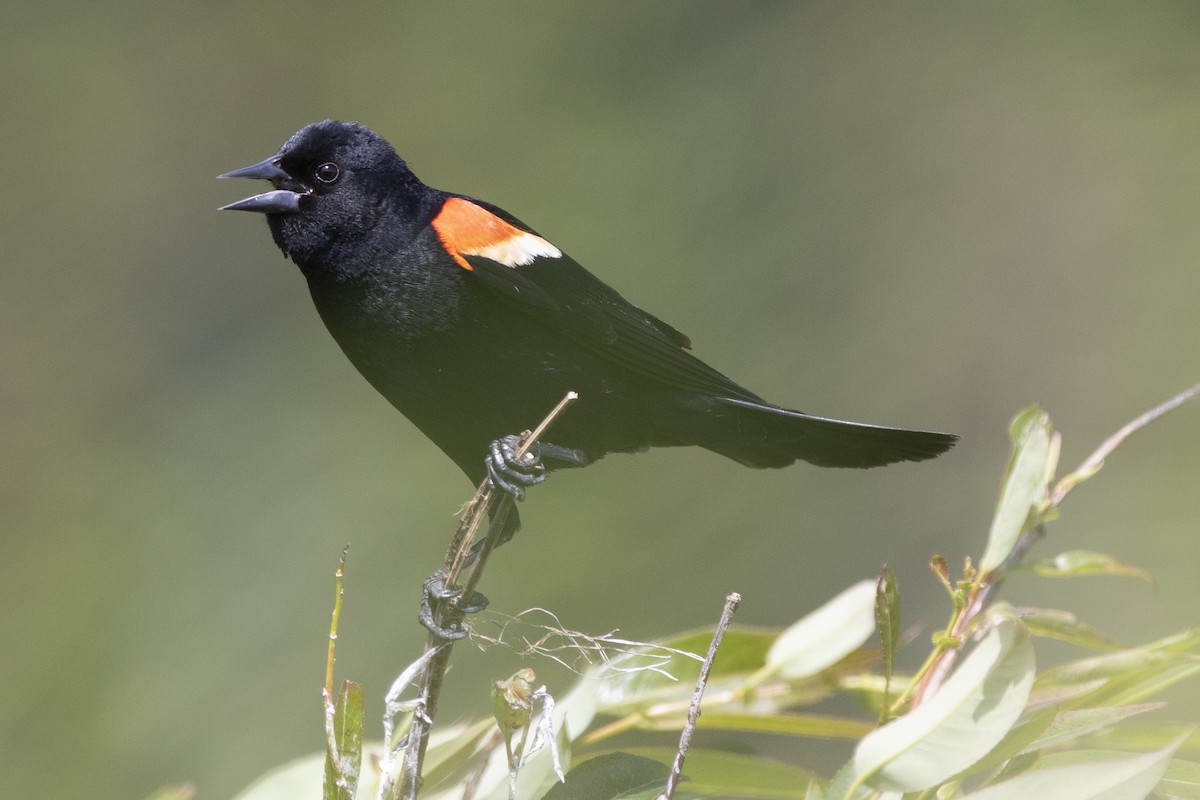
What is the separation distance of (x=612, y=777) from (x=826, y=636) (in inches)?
10.5

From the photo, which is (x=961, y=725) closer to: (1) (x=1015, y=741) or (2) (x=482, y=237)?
(1) (x=1015, y=741)

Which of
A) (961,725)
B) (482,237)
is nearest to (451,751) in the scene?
(961,725)

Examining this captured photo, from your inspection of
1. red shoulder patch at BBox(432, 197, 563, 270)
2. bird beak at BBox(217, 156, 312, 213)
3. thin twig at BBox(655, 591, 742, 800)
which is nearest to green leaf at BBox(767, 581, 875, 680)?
thin twig at BBox(655, 591, 742, 800)

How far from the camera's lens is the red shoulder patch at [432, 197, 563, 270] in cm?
112

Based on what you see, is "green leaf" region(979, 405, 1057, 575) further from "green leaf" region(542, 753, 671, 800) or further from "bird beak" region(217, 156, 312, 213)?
"bird beak" region(217, 156, 312, 213)

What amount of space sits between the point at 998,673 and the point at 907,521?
7.38ft

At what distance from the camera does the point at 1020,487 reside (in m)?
0.63

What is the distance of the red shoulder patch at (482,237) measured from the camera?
1.12 metres

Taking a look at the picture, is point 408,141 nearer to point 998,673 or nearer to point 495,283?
point 495,283

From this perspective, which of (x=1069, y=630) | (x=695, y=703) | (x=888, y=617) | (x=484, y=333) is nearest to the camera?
(x=695, y=703)

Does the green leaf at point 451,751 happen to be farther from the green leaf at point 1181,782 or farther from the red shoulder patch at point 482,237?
the red shoulder patch at point 482,237

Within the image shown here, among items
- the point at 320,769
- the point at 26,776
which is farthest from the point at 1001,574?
the point at 26,776

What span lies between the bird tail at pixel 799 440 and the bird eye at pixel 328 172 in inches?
19.0

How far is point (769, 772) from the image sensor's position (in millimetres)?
642
